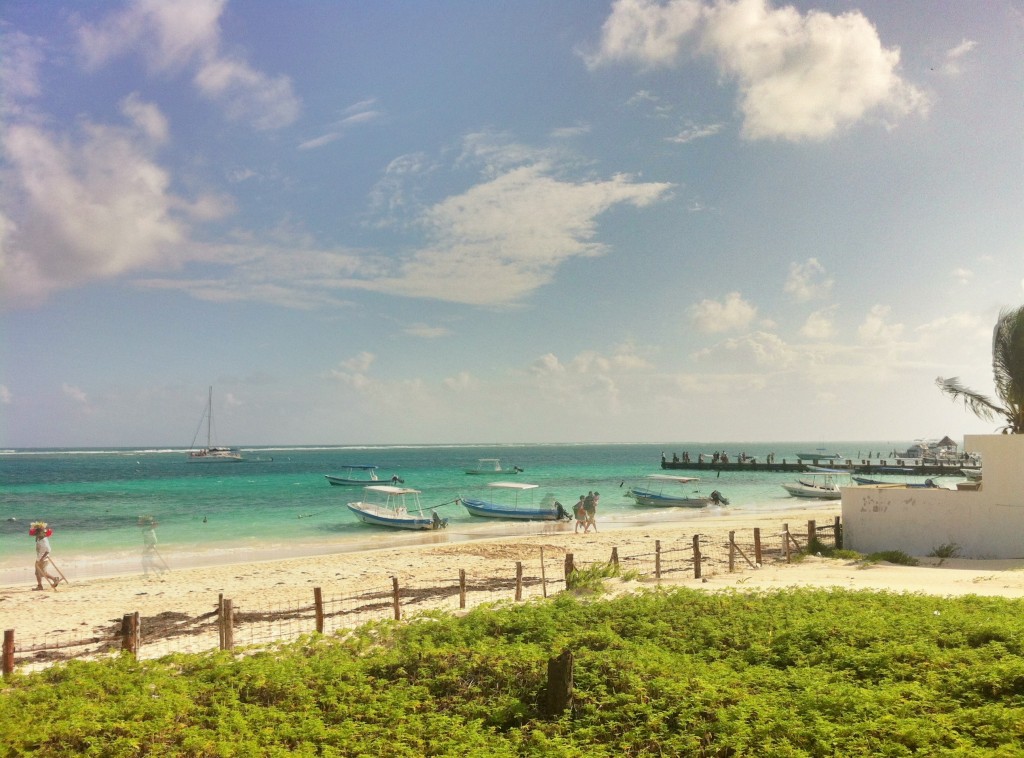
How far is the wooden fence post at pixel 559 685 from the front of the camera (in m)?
7.63

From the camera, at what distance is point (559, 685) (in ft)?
25.2

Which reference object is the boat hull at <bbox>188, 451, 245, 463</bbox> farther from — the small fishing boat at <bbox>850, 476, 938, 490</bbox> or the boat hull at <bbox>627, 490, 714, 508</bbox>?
the small fishing boat at <bbox>850, 476, 938, 490</bbox>

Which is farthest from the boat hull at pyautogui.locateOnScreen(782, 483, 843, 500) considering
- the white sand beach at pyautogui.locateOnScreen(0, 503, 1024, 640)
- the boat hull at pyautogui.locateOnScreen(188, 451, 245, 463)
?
the boat hull at pyautogui.locateOnScreen(188, 451, 245, 463)

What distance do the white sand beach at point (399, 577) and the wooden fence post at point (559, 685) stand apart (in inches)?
305

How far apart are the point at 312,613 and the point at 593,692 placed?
10.6 m

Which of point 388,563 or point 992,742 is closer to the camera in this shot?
point 992,742

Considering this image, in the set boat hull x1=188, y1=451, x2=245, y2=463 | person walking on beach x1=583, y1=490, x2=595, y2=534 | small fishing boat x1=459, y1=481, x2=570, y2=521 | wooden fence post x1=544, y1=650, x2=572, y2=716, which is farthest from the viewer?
boat hull x1=188, y1=451, x2=245, y2=463

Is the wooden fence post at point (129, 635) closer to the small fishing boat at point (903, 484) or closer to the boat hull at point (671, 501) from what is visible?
the small fishing boat at point (903, 484)

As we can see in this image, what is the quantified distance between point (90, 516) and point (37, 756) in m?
45.9

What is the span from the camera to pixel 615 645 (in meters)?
9.41

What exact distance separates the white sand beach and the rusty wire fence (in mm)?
546

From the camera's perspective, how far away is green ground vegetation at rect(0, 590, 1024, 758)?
21.5ft

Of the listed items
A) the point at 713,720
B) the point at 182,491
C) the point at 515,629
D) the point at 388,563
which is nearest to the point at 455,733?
the point at 713,720

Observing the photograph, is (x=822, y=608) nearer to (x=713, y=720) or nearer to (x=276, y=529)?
(x=713, y=720)
